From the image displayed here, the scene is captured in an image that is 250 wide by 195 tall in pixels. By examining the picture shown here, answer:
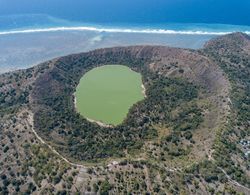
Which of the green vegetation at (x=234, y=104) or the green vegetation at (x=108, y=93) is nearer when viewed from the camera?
the green vegetation at (x=234, y=104)

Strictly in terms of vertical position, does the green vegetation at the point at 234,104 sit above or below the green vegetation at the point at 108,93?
above

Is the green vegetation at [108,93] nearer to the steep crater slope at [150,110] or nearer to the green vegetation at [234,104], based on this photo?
the steep crater slope at [150,110]

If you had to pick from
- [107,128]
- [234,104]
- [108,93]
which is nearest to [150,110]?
[107,128]

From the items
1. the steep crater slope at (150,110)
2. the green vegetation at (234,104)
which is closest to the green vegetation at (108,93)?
the steep crater slope at (150,110)

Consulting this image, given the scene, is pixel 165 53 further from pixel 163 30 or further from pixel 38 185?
pixel 38 185

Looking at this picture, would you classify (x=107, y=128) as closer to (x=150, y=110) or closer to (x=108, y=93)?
(x=150, y=110)

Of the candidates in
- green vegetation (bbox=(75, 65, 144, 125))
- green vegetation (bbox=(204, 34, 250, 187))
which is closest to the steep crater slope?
green vegetation (bbox=(75, 65, 144, 125))
